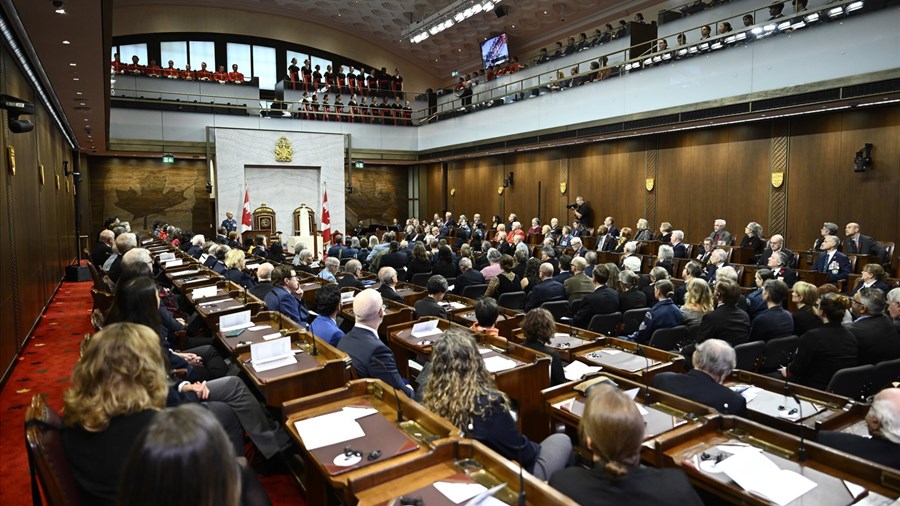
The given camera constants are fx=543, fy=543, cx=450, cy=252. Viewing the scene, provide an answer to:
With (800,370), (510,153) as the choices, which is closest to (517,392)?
(800,370)

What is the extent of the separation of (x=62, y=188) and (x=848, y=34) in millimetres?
14442

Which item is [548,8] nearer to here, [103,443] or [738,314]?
[738,314]

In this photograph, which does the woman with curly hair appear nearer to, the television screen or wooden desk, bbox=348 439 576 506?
wooden desk, bbox=348 439 576 506

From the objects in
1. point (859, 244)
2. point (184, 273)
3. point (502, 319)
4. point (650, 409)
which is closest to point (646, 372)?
point (650, 409)

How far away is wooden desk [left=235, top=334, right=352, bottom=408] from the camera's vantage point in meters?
3.18

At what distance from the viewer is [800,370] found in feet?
12.8

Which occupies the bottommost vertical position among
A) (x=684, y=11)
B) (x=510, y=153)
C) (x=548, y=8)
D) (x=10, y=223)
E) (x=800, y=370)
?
(x=800, y=370)

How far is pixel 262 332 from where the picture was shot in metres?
4.35

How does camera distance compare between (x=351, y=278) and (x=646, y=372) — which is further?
(x=351, y=278)

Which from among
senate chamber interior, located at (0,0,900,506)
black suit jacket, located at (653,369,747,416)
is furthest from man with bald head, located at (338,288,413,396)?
black suit jacket, located at (653,369,747,416)

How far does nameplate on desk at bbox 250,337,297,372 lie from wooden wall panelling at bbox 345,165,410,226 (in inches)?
672

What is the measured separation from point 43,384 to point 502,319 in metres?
4.30

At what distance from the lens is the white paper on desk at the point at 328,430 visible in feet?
7.69

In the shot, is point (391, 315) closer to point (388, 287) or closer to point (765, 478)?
point (388, 287)
